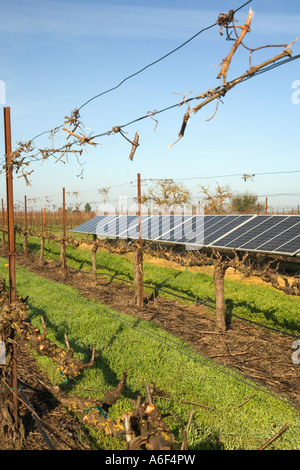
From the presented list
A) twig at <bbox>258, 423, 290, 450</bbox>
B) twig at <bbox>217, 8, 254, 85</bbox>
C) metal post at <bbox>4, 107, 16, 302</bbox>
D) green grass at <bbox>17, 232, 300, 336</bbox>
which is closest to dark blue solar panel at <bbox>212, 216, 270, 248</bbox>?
green grass at <bbox>17, 232, 300, 336</bbox>

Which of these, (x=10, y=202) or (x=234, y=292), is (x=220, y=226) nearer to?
(x=234, y=292)

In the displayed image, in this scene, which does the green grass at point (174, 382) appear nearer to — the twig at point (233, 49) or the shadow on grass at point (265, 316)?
the shadow on grass at point (265, 316)

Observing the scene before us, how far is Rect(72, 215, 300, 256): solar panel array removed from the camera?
1368 cm

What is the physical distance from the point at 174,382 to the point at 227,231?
11013 millimetres

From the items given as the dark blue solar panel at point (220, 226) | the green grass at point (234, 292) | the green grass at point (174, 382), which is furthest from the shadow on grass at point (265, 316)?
the dark blue solar panel at point (220, 226)

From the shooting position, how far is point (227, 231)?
16734mm

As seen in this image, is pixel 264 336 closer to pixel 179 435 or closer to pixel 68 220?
pixel 179 435

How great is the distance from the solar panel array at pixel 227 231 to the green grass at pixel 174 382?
5.87 m

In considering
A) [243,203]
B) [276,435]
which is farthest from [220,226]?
[243,203]

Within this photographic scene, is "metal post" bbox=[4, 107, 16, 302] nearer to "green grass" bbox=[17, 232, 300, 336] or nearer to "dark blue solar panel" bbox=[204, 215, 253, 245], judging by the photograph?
"green grass" bbox=[17, 232, 300, 336]

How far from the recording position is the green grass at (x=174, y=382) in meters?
5.01

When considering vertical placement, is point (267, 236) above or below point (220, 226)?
below

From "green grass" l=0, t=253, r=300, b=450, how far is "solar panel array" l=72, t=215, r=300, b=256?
5.87m

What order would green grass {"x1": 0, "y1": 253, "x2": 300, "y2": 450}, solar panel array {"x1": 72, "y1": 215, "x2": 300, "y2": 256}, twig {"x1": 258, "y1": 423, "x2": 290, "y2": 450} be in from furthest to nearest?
solar panel array {"x1": 72, "y1": 215, "x2": 300, "y2": 256} → green grass {"x1": 0, "y1": 253, "x2": 300, "y2": 450} → twig {"x1": 258, "y1": 423, "x2": 290, "y2": 450}
